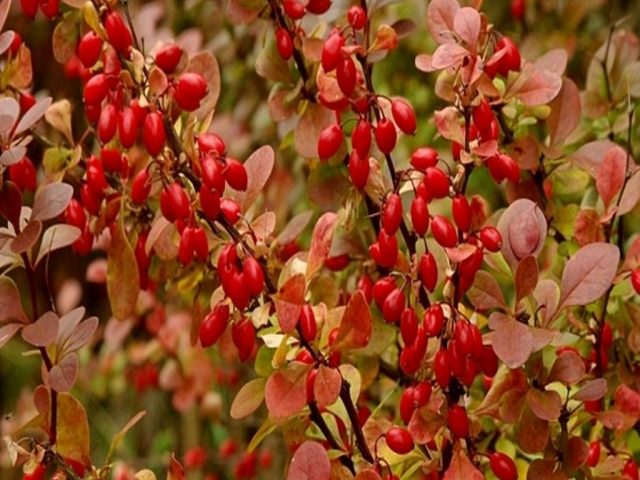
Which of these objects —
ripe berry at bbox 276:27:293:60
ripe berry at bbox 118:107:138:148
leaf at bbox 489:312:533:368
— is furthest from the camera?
ripe berry at bbox 276:27:293:60

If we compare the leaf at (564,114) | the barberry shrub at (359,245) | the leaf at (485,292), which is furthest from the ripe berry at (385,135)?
the leaf at (564,114)

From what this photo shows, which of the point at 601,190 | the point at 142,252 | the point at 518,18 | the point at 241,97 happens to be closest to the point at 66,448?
the point at 142,252

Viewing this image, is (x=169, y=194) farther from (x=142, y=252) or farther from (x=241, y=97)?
(x=241, y=97)

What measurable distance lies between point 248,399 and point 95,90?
243 mm

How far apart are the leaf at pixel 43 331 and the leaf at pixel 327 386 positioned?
0.19 metres

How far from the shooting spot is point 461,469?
0.75 m

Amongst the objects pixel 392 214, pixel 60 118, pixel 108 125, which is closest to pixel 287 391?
pixel 392 214

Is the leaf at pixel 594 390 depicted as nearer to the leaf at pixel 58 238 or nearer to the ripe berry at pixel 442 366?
the ripe berry at pixel 442 366

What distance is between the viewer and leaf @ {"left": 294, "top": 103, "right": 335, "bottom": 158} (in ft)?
3.07

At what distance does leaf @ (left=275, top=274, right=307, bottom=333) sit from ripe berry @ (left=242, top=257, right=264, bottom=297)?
21mm

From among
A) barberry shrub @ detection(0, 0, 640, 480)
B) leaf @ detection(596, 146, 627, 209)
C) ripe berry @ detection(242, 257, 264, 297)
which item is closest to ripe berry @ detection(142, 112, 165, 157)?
barberry shrub @ detection(0, 0, 640, 480)

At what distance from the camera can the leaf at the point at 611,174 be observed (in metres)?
0.86

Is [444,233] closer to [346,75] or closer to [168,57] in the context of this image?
[346,75]

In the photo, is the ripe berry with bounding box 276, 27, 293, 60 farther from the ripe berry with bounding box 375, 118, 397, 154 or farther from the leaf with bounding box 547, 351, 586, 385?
the leaf with bounding box 547, 351, 586, 385
